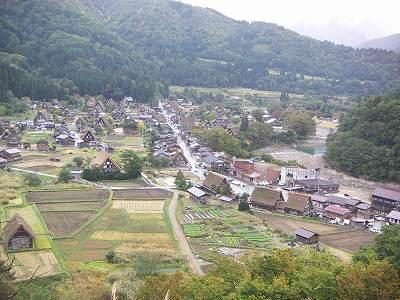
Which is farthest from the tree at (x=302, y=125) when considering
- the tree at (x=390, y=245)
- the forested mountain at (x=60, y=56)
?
the tree at (x=390, y=245)

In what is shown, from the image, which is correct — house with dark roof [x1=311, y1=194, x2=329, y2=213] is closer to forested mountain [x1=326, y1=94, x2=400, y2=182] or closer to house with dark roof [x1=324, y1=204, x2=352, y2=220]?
house with dark roof [x1=324, y1=204, x2=352, y2=220]

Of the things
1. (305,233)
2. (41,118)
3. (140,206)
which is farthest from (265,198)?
(41,118)

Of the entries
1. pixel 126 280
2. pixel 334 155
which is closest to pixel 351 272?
pixel 126 280

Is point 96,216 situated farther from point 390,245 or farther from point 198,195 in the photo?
point 390,245

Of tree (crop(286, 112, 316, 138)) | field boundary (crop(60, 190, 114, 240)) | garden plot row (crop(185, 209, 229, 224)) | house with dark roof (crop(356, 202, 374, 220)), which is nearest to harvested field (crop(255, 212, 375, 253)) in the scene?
garden plot row (crop(185, 209, 229, 224))

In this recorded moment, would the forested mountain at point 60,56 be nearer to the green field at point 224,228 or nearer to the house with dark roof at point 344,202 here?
the green field at point 224,228

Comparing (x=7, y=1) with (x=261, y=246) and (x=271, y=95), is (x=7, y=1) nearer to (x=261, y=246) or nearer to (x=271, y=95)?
(x=271, y=95)
